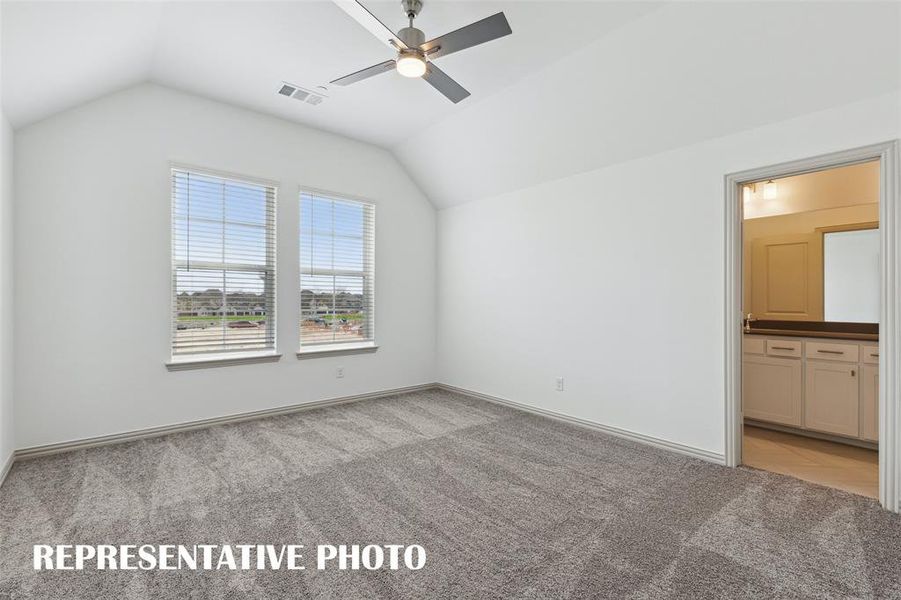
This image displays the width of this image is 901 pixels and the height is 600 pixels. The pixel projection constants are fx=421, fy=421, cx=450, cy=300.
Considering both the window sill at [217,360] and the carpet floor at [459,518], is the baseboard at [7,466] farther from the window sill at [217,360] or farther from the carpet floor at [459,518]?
the window sill at [217,360]

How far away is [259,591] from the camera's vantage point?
1.77 metres

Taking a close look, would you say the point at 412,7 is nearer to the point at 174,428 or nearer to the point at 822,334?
the point at 174,428

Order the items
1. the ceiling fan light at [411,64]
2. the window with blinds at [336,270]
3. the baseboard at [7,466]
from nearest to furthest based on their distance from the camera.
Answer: the ceiling fan light at [411,64] → the baseboard at [7,466] → the window with blinds at [336,270]

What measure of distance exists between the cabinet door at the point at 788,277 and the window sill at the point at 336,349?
429 centimetres

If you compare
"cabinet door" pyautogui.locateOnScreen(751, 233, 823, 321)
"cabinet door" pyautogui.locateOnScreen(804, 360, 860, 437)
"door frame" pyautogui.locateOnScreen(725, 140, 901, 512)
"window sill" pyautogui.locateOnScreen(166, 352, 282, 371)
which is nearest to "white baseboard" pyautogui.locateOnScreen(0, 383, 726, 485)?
"window sill" pyautogui.locateOnScreen(166, 352, 282, 371)

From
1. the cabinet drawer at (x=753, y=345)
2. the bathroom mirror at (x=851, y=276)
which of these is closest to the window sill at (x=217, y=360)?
the cabinet drawer at (x=753, y=345)

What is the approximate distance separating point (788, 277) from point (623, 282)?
187 centimetres

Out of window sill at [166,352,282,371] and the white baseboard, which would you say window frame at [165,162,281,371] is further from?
the white baseboard

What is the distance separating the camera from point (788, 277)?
4215 mm

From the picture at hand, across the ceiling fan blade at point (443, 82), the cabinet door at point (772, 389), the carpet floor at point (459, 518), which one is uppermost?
the ceiling fan blade at point (443, 82)

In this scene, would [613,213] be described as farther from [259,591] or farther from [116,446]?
[116,446]

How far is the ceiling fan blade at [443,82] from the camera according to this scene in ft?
8.81

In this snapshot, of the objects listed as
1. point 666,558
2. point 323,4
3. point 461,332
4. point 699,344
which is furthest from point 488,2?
point 461,332

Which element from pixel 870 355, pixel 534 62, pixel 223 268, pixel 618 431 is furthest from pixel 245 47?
pixel 870 355
